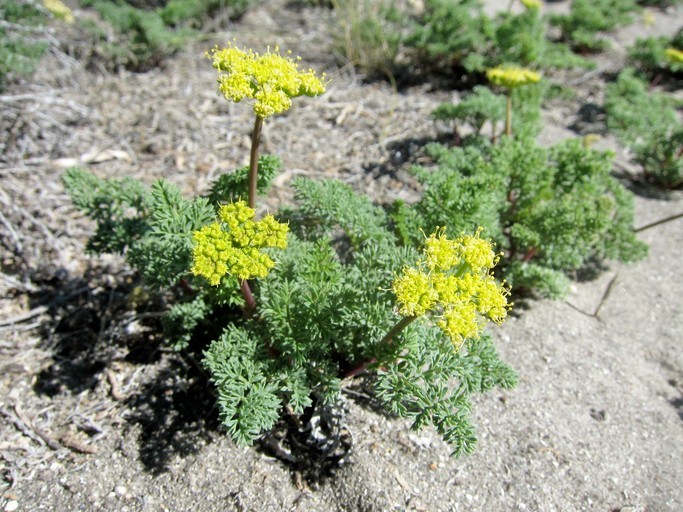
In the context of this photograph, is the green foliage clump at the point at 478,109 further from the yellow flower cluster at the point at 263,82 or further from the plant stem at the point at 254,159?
the plant stem at the point at 254,159

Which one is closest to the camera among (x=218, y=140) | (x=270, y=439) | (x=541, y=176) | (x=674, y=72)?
(x=270, y=439)

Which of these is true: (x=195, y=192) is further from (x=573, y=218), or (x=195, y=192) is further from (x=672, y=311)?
(x=672, y=311)

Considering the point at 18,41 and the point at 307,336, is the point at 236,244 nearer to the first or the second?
the point at 307,336

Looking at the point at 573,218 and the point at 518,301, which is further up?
the point at 573,218

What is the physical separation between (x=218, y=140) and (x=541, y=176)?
2631 millimetres

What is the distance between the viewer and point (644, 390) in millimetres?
3109

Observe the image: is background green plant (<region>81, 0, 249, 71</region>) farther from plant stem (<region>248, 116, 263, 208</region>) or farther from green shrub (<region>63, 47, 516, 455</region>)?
plant stem (<region>248, 116, 263, 208</region>)

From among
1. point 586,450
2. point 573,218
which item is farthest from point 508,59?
point 586,450

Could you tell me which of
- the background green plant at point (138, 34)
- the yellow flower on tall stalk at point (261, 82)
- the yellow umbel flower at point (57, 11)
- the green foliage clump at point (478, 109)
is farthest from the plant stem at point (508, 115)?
the yellow umbel flower at point (57, 11)

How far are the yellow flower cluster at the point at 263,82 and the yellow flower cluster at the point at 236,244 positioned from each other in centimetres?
43

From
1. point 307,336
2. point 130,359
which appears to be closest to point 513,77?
point 307,336

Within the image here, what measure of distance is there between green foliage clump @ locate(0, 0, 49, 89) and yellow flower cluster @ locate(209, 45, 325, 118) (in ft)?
9.15

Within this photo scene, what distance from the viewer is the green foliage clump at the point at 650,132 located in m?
4.43

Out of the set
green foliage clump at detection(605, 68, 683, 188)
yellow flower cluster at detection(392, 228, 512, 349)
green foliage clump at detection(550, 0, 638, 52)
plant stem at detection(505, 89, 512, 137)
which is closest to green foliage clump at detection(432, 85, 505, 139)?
plant stem at detection(505, 89, 512, 137)
